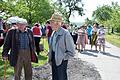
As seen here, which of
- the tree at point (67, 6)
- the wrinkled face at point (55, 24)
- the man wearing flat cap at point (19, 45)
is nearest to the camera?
the wrinkled face at point (55, 24)

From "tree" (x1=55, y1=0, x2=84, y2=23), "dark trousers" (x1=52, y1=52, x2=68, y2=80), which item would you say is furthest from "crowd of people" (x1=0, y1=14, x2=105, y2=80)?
"tree" (x1=55, y1=0, x2=84, y2=23)

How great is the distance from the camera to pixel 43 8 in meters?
80.5

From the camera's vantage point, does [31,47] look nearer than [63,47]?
No

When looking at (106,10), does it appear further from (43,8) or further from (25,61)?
(25,61)

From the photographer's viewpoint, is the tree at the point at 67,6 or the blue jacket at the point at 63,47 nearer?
the blue jacket at the point at 63,47

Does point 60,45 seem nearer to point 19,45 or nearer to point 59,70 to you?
point 59,70

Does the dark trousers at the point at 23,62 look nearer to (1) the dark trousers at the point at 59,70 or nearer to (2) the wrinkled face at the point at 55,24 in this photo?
(1) the dark trousers at the point at 59,70

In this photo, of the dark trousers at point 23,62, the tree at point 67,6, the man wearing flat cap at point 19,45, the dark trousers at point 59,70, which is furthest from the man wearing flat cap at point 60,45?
the tree at point 67,6

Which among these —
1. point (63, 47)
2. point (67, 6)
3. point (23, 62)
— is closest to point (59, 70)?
point (63, 47)

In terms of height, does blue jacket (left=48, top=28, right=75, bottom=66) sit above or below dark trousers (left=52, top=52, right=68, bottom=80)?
above

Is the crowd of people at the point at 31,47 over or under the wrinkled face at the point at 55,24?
→ under

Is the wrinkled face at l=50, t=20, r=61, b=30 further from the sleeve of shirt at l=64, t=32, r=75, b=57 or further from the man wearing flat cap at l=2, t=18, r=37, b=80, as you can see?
the man wearing flat cap at l=2, t=18, r=37, b=80

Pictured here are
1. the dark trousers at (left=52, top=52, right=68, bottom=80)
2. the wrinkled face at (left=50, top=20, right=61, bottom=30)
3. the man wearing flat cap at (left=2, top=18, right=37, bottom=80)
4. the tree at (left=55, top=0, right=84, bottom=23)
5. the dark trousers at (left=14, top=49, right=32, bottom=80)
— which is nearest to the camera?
the wrinkled face at (left=50, top=20, right=61, bottom=30)

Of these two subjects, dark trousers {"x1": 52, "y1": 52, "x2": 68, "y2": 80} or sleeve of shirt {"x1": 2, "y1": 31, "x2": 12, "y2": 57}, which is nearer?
dark trousers {"x1": 52, "y1": 52, "x2": 68, "y2": 80}
